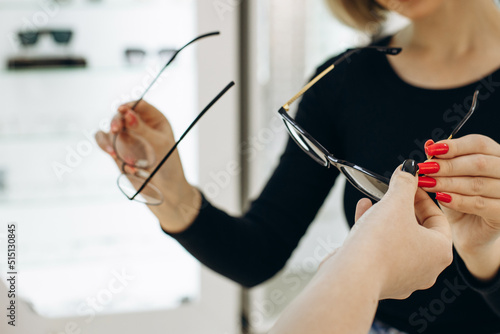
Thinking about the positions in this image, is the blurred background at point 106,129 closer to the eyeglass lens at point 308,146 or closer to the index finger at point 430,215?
the eyeglass lens at point 308,146

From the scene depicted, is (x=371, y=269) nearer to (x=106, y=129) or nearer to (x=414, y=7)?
(x=414, y=7)

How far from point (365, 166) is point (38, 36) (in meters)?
0.90

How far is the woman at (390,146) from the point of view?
1.71 ft

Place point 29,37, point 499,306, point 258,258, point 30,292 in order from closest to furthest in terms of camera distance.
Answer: point 499,306 < point 258,258 < point 29,37 < point 30,292

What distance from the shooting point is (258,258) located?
0.65 m

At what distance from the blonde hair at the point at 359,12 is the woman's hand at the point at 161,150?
1.32 feet

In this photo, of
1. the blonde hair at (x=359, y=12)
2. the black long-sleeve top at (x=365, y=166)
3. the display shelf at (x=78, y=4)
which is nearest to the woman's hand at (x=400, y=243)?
the black long-sleeve top at (x=365, y=166)

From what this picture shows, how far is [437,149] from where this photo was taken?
1.27ft

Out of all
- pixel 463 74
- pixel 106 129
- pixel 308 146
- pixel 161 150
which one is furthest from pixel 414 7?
pixel 106 129

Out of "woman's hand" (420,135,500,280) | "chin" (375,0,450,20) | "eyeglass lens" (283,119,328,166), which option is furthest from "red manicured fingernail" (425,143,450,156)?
"chin" (375,0,450,20)

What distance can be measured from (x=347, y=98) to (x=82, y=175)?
0.83 metres

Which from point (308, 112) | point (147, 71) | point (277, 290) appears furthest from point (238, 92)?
point (277, 290)

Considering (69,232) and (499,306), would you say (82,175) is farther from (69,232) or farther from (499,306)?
(499,306)

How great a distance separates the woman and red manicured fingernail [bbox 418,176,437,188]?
0.09 meters
